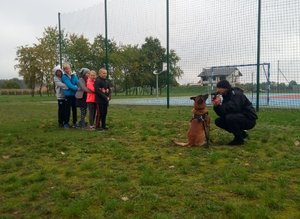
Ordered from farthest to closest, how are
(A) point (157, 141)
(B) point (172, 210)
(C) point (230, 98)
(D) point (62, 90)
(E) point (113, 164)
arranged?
(D) point (62, 90) < (A) point (157, 141) < (C) point (230, 98) < (E) point (113, 164) < (B) point (172, 210)

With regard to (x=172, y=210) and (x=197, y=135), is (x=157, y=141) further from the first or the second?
(x=172, y=210)

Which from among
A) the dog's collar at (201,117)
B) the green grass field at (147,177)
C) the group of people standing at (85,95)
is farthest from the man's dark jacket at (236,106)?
the group of people standing at (85,95)

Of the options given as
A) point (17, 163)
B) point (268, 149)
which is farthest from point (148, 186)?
point (268, 149)

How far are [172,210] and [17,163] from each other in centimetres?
277

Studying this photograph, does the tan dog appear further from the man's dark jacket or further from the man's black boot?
the man's black boot

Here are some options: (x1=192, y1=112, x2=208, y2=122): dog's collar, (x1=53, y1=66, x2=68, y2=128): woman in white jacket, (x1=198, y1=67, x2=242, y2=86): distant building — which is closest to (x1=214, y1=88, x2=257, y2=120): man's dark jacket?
(x1=192, y1=112, x2=208, y2=122): dog's collar

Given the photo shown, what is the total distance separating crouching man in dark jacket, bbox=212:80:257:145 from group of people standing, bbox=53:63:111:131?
3.06 meters

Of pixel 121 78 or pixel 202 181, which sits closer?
pixel 202 181

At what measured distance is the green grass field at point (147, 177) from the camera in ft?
11.0

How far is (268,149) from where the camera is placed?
19.3 ft

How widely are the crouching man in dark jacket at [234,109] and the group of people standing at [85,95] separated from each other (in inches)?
121

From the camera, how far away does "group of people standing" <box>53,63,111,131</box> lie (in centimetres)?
849

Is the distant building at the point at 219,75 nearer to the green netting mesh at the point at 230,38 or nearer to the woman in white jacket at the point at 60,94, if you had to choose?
the green netting mesh at the point at 230,38

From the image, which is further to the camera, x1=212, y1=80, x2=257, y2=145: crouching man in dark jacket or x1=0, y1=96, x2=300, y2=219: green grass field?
x1=212, y1=80, x2=257, y2=145: crouching man in dark jacket
